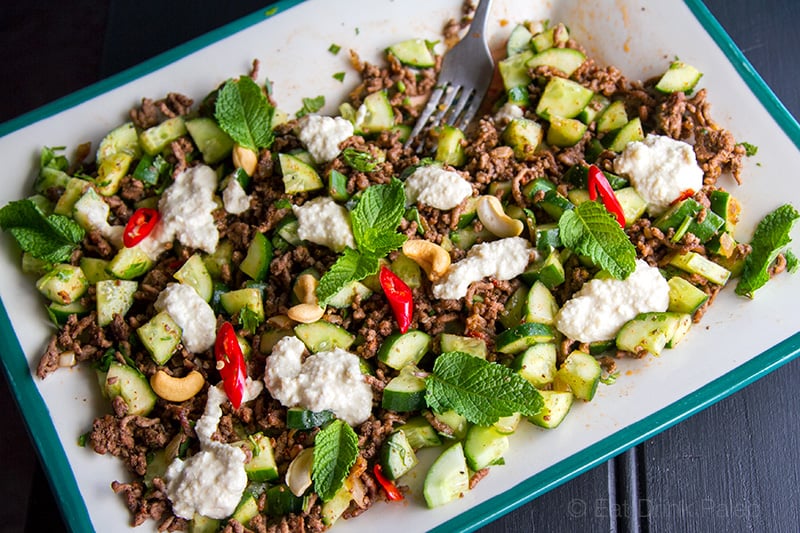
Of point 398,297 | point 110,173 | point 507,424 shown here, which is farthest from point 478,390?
point 110,173

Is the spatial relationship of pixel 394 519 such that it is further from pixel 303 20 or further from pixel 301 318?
pixel 303 20

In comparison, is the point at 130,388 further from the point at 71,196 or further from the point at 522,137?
the point at 522,137

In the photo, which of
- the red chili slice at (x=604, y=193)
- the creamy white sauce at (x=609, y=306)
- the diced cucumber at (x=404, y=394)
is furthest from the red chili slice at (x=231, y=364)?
the red chili slice at (x=604, y=193)

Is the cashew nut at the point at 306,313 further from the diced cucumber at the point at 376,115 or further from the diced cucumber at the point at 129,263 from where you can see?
the diced cucumber at the point at 376,115

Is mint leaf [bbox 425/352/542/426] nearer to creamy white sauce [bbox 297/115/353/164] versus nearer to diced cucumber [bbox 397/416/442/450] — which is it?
diced cucumber [bbox 397/416/442/450]

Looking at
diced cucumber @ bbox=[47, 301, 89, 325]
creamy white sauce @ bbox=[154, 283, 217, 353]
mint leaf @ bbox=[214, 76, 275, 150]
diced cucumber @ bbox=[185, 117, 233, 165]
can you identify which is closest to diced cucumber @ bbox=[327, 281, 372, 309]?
creamy white sauce @ bbox=[154, 283, 217, 353]

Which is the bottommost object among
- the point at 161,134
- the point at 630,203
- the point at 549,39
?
the point at 161,134

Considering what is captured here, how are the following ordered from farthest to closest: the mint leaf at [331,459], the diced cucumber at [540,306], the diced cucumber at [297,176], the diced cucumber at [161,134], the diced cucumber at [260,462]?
the diced cucumber at [161,134], the diced cucumber at [297,176], the diced cucumber at [540,306], the diced cucumber at [260,462], the mint leaf at [331,459]
